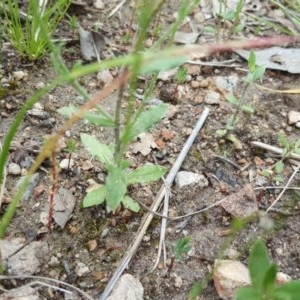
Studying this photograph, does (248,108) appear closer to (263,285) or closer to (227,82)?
(227,82)

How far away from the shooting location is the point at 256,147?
1890 mm

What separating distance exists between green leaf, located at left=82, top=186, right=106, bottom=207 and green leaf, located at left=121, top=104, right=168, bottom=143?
11.3 inches

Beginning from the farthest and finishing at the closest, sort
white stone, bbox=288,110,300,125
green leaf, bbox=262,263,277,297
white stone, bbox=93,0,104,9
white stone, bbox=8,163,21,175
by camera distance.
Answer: white stone, bbox=93,0,104,9, white stone, bbox=288,110,300,125, white stone, bbox=8,163,21,175, green leaf, bbox=262,263,277,297

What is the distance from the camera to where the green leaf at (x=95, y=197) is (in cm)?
154

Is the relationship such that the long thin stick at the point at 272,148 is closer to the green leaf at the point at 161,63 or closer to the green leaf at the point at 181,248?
the green leaf at the point at 181,248

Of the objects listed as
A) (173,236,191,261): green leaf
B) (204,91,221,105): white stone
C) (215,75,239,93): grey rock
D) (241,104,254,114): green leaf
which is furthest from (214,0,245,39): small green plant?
(173,236,191,261): green leaf

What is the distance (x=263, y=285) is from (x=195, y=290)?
266mm

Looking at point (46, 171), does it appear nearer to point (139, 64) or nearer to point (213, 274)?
point (213, 274)

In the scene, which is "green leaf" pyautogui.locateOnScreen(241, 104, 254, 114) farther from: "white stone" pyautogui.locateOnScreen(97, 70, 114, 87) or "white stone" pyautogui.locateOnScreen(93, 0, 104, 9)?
"white stone" pyautogui.locateOnScreen(93, 0, 104, 9)

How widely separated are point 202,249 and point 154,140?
457mm

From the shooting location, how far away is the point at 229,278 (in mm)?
1450

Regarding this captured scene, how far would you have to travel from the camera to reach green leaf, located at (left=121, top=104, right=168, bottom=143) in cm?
131

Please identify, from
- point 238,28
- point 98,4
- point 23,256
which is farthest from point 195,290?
point 98,4

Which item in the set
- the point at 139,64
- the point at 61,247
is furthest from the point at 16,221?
the point at 139,64
